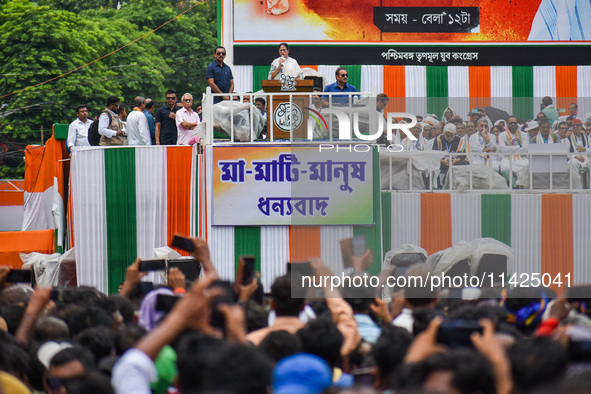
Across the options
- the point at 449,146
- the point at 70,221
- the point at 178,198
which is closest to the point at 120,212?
the point at 178,198

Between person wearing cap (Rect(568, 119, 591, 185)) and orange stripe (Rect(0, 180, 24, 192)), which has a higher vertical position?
person wearing cap (Rect(568, 119, 591, 185))

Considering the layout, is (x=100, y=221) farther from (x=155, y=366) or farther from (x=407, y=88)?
(x=155, y=366)

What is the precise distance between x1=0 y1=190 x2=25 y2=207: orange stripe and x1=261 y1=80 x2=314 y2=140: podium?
746 inches

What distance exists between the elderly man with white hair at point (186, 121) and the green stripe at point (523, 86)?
22.6 feet

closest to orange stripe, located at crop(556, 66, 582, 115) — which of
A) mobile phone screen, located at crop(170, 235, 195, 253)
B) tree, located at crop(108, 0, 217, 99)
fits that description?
mobile phone screen, located at crop(170, 235, 195, 253)

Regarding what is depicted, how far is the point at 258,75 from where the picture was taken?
1769 centimetres

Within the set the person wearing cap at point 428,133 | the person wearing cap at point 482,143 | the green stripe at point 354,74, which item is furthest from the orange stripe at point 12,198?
the person wearing cap at point 482,143

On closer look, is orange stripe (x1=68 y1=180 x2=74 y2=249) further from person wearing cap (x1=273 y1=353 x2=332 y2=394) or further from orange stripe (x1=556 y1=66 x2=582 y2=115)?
person wearing cap (x1=273 y1=353 x2=332 y2=394)

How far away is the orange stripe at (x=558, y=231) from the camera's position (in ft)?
41.9

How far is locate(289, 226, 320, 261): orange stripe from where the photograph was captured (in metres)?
12.5

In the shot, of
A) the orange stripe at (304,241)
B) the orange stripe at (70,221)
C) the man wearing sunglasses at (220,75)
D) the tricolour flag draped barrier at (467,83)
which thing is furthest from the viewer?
the tricolour flag draped barrier at (467,83)

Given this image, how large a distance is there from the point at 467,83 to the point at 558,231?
5983 millimetres

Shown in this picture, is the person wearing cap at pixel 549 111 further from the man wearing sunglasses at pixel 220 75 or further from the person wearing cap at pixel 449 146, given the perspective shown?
the man wearing sunglasses at pixel 220 75

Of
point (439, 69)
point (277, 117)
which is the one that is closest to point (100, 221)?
point (277, 117)
